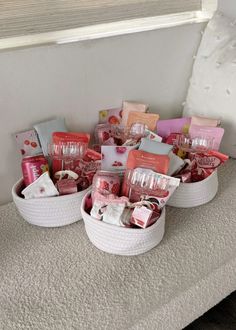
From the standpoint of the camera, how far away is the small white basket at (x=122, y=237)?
98 cm

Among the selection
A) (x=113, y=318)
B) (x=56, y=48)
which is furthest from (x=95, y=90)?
(x=113, y=318)

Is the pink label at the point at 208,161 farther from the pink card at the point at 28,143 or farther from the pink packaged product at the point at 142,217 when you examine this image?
the pink card at the point at 28,143

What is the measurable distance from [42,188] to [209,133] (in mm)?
542

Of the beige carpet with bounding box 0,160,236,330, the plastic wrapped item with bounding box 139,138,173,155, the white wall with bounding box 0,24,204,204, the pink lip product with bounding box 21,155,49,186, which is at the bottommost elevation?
the beige carpet with bounding box 0,160,236,330

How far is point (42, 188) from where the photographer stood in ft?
3.59

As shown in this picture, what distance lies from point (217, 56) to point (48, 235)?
30.6 inches

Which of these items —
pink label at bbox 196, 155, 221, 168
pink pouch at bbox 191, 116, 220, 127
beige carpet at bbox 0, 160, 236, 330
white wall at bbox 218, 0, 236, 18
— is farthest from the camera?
white wall at bbox 218, 0, 236, 18

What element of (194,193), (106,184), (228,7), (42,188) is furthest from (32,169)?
(228,7)

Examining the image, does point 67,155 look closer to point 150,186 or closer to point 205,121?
point 150,186

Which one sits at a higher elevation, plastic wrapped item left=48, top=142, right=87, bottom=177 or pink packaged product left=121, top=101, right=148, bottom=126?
pink packaged product left=121, top=101, right=148, bottom=126

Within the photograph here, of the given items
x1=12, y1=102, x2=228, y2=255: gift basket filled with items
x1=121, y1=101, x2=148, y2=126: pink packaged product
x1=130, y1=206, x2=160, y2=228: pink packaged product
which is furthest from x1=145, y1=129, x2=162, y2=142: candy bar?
x1=130, y1=206, x2=160, y2=228: pink packaged product

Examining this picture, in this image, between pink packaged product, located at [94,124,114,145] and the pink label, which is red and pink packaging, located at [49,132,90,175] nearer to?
pink packaged product, located at [94,124,114,145]

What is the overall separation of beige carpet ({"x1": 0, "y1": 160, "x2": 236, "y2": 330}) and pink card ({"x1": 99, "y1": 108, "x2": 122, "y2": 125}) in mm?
367

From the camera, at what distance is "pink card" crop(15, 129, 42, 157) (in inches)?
46.8
